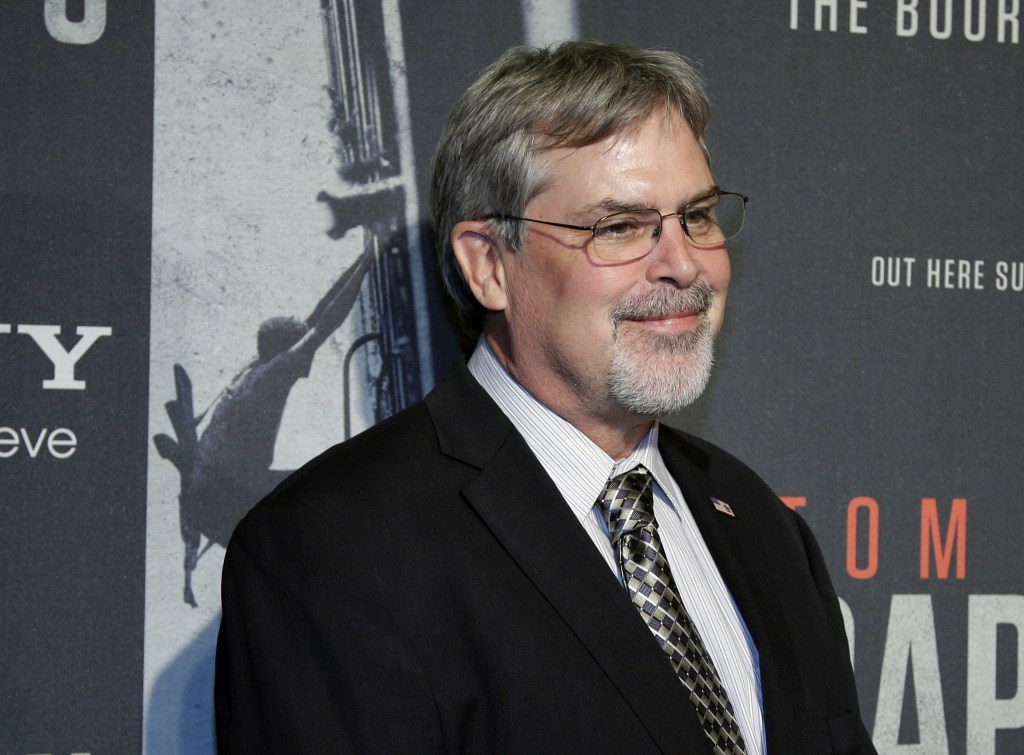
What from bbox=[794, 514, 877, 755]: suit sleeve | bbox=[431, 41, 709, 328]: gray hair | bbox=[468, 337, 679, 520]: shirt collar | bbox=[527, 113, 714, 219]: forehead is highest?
bbox=[431, 41, 709, 328]: gray hair

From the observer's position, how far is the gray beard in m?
1.35

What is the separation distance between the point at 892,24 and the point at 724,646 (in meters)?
1.16

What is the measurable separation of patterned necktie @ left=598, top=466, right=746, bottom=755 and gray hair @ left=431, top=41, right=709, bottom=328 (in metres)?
0.35

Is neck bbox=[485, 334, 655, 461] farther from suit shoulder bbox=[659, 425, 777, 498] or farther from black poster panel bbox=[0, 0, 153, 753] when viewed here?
black poster panel bbox=[0, 0, 153, 753]

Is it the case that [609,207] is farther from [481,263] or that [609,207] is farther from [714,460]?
[714,460]

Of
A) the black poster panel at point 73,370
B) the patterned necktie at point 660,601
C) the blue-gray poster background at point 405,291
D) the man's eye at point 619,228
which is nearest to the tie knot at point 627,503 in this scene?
the patterned necktie at point 660,601

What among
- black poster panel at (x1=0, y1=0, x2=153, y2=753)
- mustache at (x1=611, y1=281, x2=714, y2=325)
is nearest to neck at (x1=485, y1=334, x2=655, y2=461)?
mustache at (x1=611, y1=281, x2=714, y2=325)

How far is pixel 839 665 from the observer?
154cm

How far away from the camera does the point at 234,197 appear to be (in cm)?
168

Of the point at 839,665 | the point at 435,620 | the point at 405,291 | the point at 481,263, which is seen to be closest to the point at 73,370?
the point at 405,291

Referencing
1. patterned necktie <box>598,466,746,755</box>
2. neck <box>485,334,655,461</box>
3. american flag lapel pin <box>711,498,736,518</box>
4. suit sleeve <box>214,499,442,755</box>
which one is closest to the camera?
suit sleeve <box>214,499,442,755</box>

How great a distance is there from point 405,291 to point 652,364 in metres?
0.54

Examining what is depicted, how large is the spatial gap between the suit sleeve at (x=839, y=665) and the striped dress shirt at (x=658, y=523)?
0.16 meters

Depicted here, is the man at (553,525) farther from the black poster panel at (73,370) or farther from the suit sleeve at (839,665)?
the black poster panel at (73,370)
